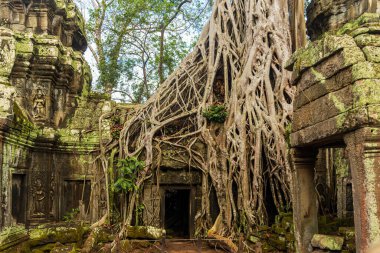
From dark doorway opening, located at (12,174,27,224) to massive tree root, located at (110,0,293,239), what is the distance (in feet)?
6.53

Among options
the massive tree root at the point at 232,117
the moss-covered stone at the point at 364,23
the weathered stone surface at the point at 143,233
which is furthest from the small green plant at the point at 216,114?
the moss-covered stone at the point at 364,23

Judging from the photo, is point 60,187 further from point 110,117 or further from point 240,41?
point 240,41

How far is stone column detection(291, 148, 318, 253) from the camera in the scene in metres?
4.14

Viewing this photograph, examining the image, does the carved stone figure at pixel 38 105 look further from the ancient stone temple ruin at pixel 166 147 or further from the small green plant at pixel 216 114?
the small green plant at pixel 216 114

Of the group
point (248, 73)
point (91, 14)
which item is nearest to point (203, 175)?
point (248, 73)

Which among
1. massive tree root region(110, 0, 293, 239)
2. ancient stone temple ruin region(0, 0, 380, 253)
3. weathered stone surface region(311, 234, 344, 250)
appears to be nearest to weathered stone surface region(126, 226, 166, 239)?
ancient stone temple ruin region(0, 0, 380, 253)

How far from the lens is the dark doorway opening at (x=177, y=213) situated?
35.0 ft

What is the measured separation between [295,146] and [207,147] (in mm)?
4521

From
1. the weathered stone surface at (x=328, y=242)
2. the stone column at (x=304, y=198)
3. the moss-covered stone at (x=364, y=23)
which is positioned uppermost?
the moss-covered stone at (x=364, y=23)

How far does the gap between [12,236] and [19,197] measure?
47.6 inches

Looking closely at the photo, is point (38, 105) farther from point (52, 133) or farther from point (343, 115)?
point (343, 115)

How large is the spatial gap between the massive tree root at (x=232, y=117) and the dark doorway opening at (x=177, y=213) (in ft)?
7.79

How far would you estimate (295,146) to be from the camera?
412 centimetres

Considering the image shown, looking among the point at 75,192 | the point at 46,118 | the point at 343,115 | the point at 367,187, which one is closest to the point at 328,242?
the point at 367,187
